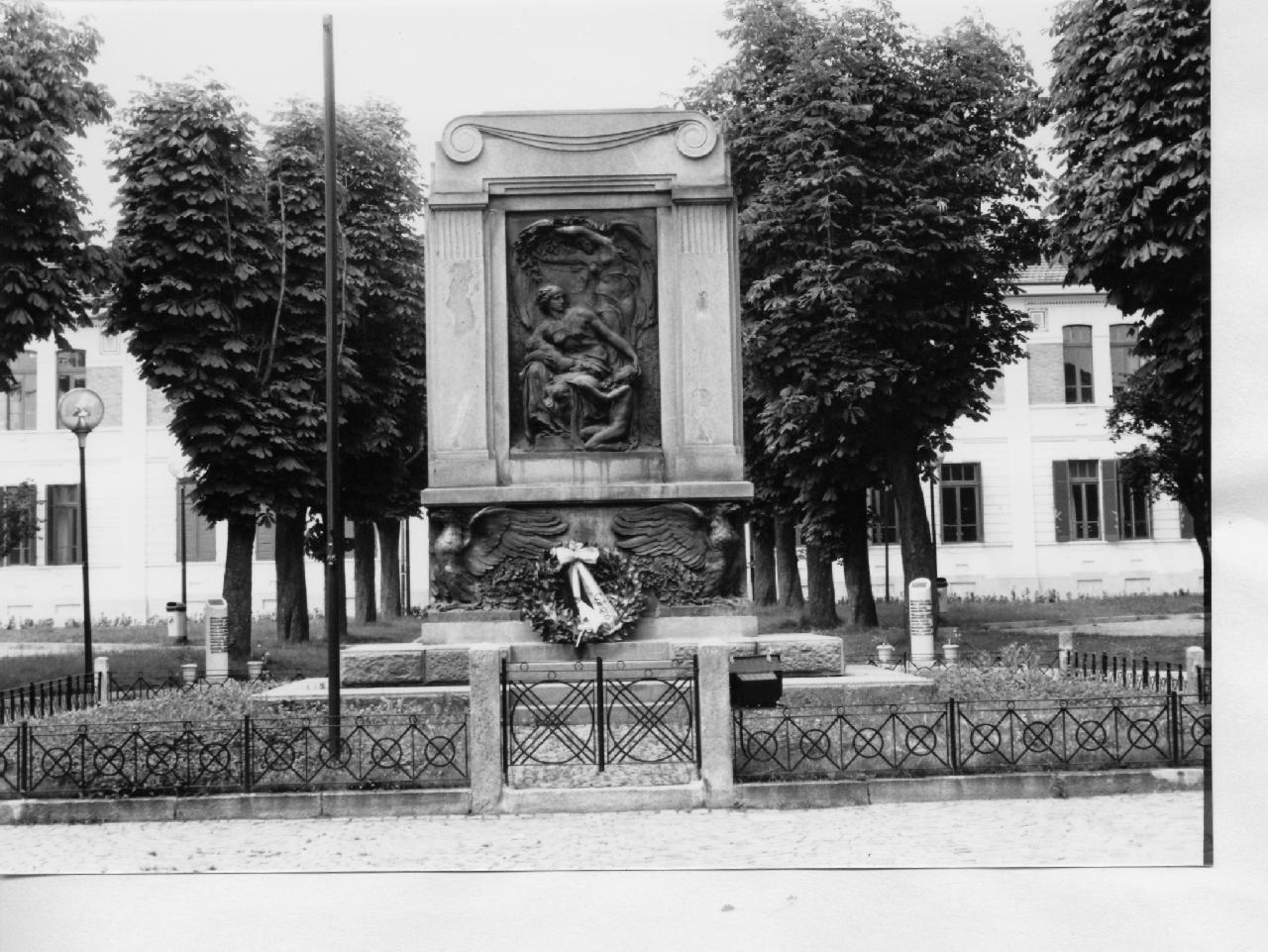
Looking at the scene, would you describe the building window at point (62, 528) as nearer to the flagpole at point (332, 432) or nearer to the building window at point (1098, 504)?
the flagpole at point (332, 432)

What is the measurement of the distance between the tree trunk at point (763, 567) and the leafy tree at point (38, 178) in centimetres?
2099

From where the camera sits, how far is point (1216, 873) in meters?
8.23

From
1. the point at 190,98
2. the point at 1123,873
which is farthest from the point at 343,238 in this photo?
the point at 1123,873

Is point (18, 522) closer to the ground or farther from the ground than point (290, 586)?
farther from the ground

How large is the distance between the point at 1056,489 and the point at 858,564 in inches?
156

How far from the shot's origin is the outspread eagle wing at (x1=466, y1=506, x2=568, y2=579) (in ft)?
46.1

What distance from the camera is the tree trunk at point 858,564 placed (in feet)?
89.1

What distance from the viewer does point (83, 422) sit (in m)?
13.4

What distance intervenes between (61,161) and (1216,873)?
11.0 meters

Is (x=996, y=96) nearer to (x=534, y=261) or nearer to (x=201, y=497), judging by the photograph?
(x=534, y=261)

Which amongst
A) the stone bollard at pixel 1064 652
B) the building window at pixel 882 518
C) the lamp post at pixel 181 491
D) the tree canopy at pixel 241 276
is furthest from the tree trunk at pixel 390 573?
the stone bollard at pixel 1064 652

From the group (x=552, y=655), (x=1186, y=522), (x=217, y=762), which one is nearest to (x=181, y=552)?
(x=552, y=655)

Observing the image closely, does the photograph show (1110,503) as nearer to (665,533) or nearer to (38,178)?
(665,533)

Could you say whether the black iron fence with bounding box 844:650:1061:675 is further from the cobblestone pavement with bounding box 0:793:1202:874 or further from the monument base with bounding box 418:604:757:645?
the cobblestone pavement with bounding box 0:793:1202:874
